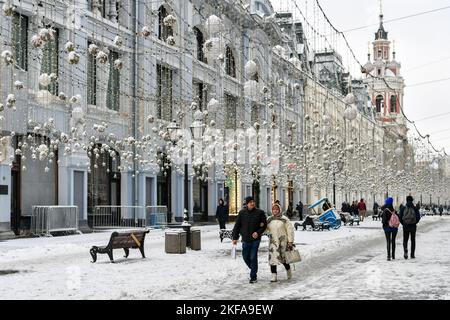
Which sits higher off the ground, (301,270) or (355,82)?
(355,82)

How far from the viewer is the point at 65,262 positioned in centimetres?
1803

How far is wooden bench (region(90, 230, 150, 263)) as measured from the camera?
696 inches

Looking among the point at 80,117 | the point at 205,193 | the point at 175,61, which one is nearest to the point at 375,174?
the point at 205,193

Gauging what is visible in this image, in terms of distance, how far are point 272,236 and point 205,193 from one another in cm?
3253

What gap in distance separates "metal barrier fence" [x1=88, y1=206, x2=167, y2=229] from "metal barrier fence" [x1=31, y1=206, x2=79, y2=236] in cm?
393

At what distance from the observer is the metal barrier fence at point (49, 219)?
28203 mm

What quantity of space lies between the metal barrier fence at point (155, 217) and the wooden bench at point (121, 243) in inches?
678

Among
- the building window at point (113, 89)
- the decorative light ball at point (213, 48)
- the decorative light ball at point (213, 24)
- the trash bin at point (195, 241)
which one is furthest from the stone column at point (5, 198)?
the decorative light ball at point (213, 24)

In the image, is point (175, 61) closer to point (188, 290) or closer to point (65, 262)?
point (65, 262)

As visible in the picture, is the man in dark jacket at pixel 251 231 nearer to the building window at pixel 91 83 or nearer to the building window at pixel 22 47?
the building window at pixel 22 47

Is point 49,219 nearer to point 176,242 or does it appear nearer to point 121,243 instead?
point 176,242

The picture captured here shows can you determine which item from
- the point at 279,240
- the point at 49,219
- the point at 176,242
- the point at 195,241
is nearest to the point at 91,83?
the point at 49,219
